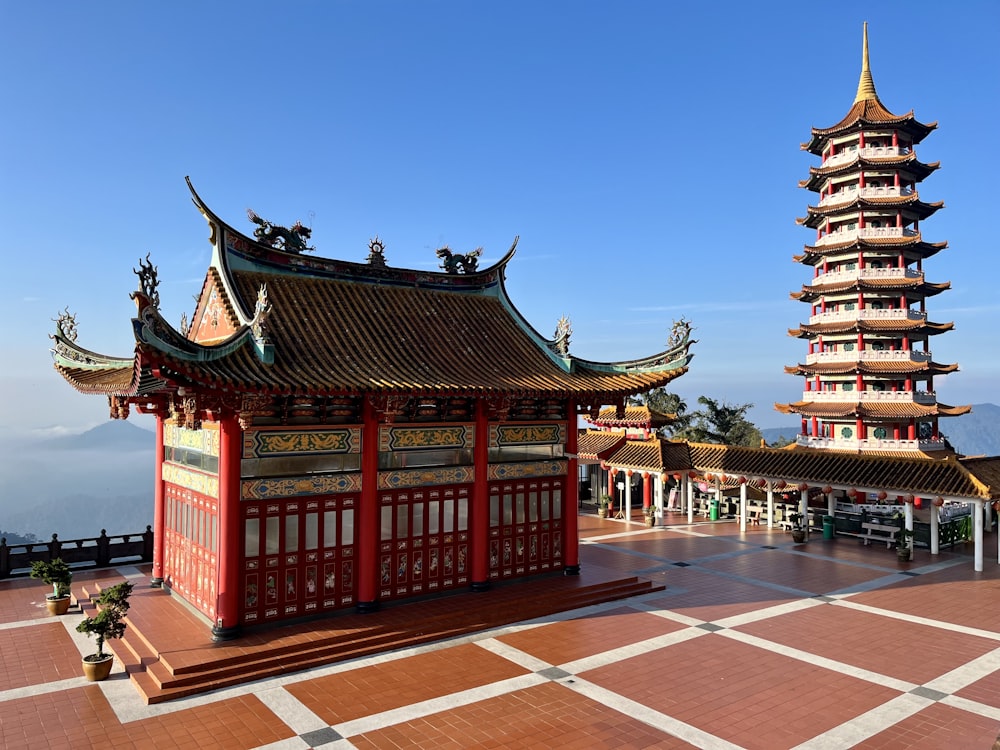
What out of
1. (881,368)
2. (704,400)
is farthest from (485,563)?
(704,400)

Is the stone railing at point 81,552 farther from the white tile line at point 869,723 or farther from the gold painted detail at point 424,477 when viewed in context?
the white tile line at point 869,723

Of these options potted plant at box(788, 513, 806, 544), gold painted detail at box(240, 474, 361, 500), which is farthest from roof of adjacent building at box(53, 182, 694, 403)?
potted plant at box(788, 513, 806, 544)

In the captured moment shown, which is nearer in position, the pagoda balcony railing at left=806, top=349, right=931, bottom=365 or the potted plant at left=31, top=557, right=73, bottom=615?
the potted plant at left=31, top=557, right=73, bottom=615

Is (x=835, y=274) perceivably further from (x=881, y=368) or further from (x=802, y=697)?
(x=802, y=697)

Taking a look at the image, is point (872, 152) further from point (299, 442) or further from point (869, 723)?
point (299, 442)

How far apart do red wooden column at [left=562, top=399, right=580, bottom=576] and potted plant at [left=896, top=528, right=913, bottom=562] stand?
11.6m

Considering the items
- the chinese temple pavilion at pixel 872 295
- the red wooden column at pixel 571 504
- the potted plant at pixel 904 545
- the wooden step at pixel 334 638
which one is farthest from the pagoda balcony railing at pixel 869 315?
the wooden step at pixel 334 638

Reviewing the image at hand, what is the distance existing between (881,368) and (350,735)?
Answer: 3073 centimetres

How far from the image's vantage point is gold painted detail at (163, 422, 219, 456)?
14.7 meters

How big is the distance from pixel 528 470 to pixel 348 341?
5.78 metres

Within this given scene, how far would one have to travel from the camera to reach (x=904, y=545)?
2323 centimetres

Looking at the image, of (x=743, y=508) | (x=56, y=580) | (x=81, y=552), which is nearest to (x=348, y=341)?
(x=56, y=580)

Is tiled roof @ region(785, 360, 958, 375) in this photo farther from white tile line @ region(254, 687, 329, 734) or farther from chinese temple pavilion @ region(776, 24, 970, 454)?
white tile line @ region(254, 687, 329, 734)

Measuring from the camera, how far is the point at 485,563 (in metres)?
17.2
